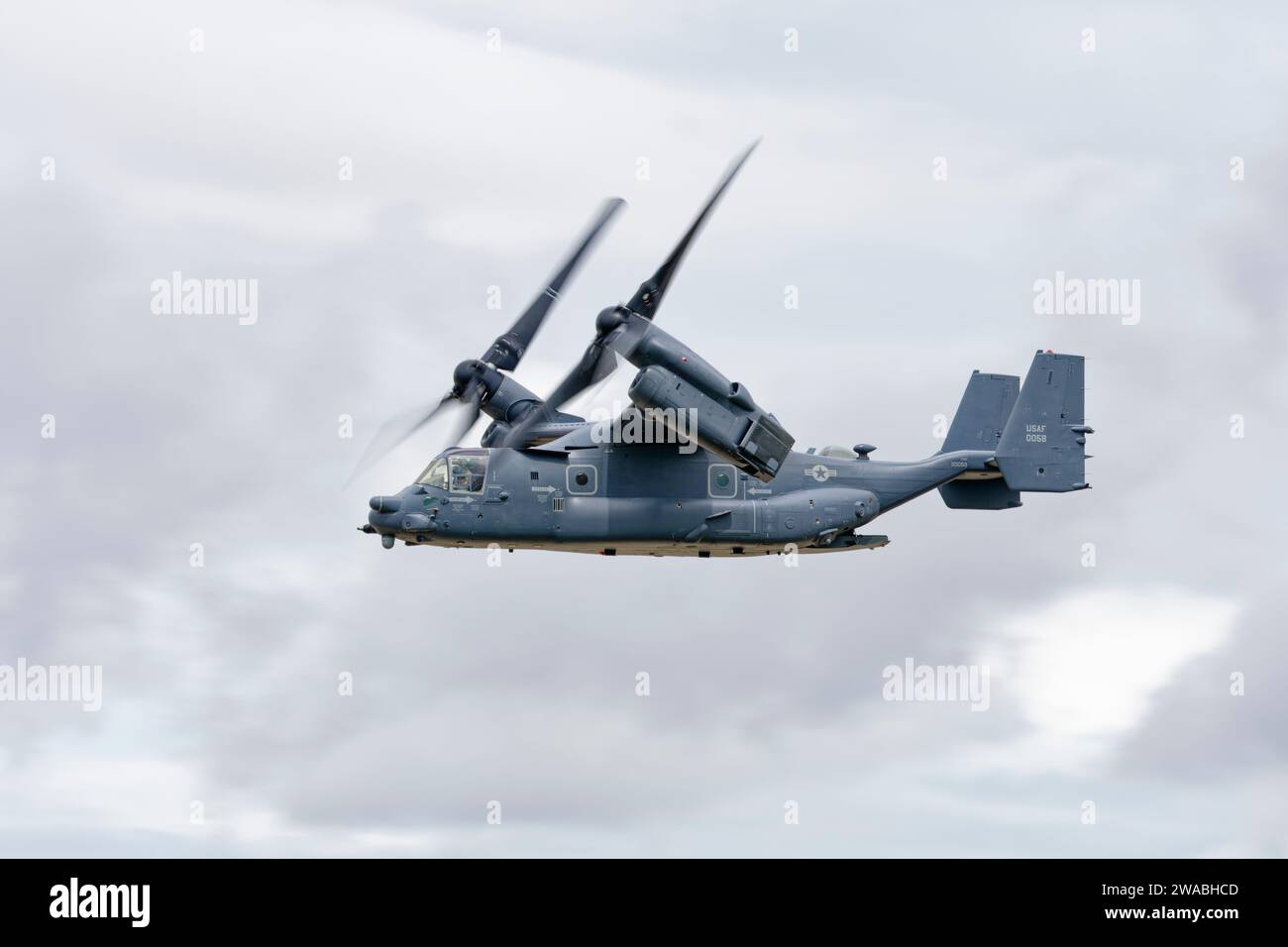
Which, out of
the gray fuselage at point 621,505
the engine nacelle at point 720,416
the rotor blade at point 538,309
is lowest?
the gray fuselage at point 621,505

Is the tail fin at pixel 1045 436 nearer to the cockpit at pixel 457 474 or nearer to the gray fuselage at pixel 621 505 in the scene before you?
the gray fuselage at pixel 621 505

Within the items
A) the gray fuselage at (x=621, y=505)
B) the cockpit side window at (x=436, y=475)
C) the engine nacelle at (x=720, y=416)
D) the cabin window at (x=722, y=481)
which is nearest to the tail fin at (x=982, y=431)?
the gray fuselage at (x=621, y=505)

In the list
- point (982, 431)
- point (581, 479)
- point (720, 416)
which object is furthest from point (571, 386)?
point (982, 431)

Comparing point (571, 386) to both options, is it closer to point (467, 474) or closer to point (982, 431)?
point (467, 474)

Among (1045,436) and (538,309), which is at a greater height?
(538,309)

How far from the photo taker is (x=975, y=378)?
51.2 meters

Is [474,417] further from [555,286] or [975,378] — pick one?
[975,378]

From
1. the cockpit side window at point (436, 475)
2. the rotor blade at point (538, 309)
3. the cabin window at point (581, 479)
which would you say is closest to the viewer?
the cockpit side window at point (436, 475)

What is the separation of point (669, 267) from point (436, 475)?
7.14m

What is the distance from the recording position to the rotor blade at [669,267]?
44844 mm

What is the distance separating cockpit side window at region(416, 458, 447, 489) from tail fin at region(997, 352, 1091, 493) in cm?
1402

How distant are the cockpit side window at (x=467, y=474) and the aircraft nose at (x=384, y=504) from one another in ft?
4.52

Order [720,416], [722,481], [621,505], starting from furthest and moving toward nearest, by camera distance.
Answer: [722,481], [621,505], [720,416]

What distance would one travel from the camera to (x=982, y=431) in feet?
167
